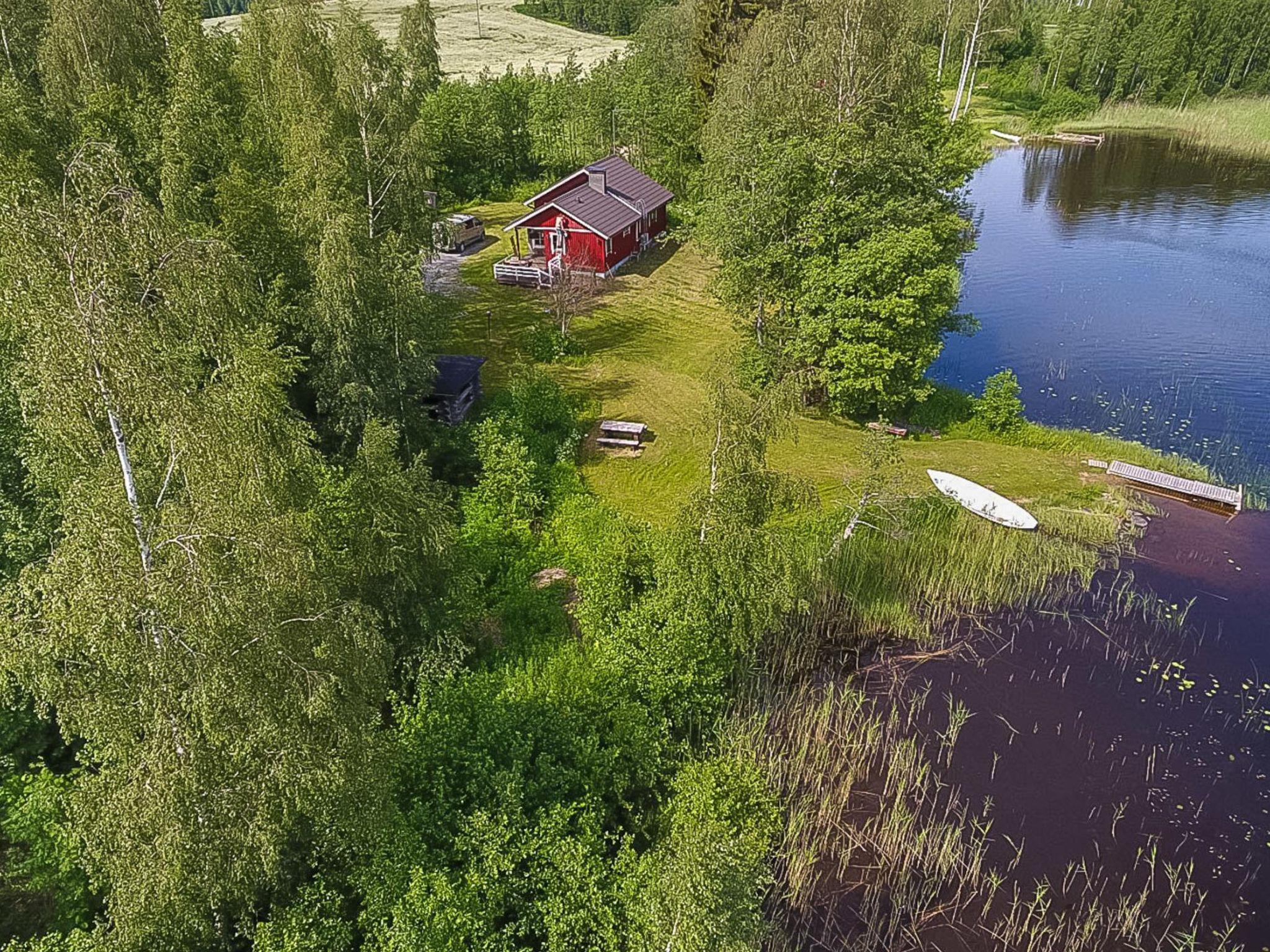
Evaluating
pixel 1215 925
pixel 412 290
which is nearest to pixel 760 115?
pixel 412 290

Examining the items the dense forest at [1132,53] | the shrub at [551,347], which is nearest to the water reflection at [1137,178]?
the dense forest at [1132,53]

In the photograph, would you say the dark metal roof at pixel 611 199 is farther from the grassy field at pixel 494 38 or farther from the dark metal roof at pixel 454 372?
the grassy field at pixel 494 38

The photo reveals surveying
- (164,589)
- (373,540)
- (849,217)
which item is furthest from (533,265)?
(164,589)

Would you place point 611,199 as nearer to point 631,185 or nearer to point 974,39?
point 631,185

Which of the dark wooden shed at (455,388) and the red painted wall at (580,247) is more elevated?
the red painted wall at (580,247)

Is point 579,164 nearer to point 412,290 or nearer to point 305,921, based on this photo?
point 412,290

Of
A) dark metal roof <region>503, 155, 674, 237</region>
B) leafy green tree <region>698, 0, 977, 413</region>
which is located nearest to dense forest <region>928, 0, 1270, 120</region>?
dark metal roof <region>503, 155, 674, 237</region>
